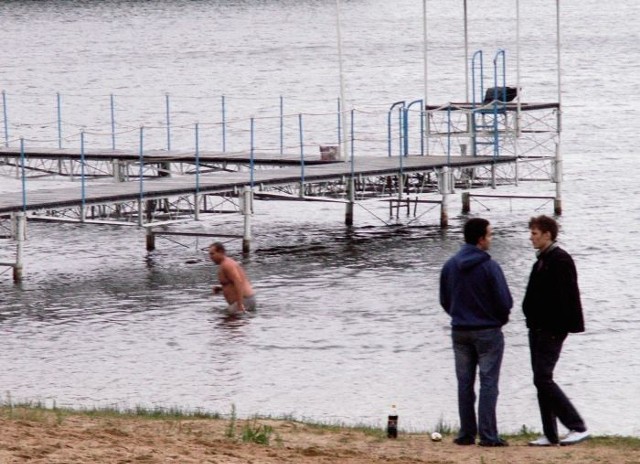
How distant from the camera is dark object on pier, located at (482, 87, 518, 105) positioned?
36938 millimetres

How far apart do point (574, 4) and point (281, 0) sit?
35.3 meters

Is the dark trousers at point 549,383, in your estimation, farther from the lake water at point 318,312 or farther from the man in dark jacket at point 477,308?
the lake water at point 318,312

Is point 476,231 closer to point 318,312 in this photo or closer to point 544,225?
point 544,225

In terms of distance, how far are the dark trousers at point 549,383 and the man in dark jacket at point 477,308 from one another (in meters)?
0.33

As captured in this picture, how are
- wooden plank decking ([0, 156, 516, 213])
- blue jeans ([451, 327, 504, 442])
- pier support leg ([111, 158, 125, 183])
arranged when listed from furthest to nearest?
pier support leg ([111, 158, 125, 183]) < wooden plank decking ([0, 156, 516, 213]) < blue jeans ([451, 327, 504, 442])

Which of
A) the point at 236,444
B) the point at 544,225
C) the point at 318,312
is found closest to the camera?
the point at 544,225

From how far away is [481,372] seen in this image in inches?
536

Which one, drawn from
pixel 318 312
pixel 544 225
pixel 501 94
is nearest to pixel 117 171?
pixel 501 94

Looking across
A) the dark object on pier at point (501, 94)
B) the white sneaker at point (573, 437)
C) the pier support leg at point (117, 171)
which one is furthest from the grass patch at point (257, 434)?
the pier support leg at point (117, 171)

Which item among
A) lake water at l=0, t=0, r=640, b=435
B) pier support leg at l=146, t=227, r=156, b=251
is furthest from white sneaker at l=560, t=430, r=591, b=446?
pier support leg at l=146, t=227, r=156, b=251

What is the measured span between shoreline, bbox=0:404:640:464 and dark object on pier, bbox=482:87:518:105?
22153 millimetres

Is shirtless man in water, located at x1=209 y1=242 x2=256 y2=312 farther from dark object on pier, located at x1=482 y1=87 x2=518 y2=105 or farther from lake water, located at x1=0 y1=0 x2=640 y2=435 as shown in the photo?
dark object on pier, located at x1=482 y1=87 x2=518 y2=105

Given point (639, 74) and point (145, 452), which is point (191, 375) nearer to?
point (145, 452)

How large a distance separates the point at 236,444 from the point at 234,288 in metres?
12.0
